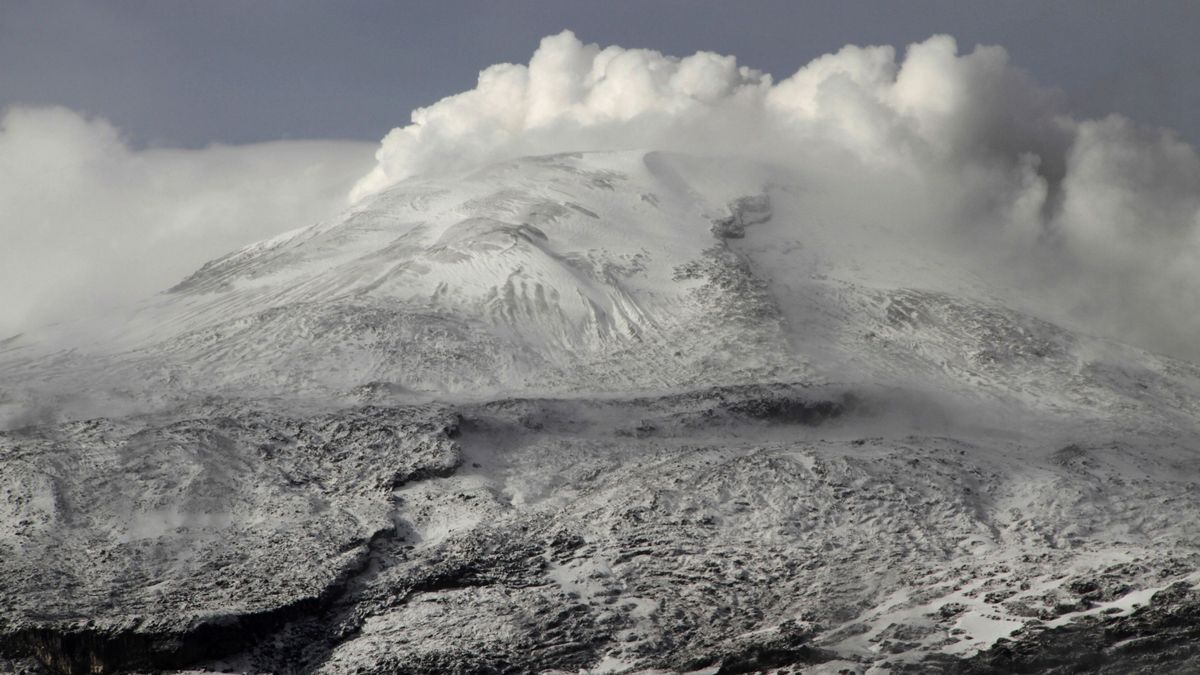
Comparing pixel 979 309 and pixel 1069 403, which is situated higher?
pixel 979 309

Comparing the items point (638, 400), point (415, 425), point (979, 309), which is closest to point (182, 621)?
point (415, 425)

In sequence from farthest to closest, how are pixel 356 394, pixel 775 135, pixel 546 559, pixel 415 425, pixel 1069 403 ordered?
pixel 775 135
pixel 1069 403
pixel 356 394
pixel 415 425
pixel 546 559

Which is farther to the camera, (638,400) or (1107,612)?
(638,400)

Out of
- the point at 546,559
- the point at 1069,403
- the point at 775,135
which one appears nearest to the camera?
the point at 546,559


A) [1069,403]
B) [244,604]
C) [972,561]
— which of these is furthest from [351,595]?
[1069,403]

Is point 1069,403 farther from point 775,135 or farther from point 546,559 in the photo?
point 775,135

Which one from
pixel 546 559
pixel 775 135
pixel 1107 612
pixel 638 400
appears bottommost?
pixel 1107 612
